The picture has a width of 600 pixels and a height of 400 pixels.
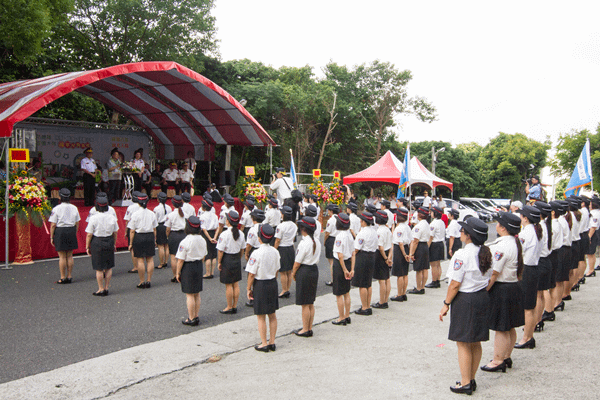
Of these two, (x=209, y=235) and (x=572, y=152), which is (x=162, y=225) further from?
(x=572, y=152)

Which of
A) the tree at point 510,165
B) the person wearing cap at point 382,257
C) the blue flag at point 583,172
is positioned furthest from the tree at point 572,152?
the person wearing cap at point 382,257

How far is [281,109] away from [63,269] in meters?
19.7

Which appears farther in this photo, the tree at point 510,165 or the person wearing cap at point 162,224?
the tree at point 510,165

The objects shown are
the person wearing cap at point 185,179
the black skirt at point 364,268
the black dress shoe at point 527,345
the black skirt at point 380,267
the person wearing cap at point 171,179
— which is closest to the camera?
the black dress shoe at point 527,345

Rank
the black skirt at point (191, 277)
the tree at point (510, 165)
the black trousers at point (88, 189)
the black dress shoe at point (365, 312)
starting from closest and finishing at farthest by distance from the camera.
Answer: the black skirt at point (191, 277), the black dress shoe at point (365, 312), the black trousers at point (88, 189), the tree at point (510, 165)

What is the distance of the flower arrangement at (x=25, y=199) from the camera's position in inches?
405

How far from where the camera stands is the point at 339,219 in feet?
22.0

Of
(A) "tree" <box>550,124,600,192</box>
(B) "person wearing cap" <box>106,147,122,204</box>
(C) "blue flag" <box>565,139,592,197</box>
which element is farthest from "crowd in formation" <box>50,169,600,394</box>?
(A) "tree" <box>550,124,600,192</box>

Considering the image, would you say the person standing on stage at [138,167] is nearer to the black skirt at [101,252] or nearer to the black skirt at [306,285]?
the black skirt at [101,252]

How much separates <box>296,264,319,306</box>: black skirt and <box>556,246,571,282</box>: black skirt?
13.1ft

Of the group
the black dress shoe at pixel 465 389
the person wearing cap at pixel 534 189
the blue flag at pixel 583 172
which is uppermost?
the blue flag at pixel 583 172

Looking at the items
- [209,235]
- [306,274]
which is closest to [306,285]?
[306,274]

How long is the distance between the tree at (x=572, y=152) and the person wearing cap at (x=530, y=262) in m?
25.9

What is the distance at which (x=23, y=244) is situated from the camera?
10.5 m
